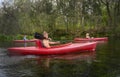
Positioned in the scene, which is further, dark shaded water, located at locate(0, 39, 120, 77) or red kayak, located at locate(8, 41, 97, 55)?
red kayak, located at locate(8, 41, 97, 55)

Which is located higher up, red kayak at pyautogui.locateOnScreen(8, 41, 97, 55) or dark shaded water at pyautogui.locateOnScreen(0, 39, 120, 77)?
red kayak at pyautogui.locateOnScreen(8, 41, 97, 55)

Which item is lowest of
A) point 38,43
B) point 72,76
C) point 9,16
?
point 72,76

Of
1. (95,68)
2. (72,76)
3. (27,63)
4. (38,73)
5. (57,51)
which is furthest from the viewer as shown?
(57,51)

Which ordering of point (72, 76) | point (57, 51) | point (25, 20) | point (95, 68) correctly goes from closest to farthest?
point (72, 76) → point (95, 68) → point (57, 51) → point (25, 20)

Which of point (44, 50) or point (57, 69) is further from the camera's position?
point (44, 50)

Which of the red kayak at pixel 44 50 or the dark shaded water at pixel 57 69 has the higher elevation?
the red kayak at pixel 44 50

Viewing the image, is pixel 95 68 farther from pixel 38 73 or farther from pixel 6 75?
pixel 6 75

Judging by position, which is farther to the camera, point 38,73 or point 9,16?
point 9,16

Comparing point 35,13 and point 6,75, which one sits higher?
point 35,13

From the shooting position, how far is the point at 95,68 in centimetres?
1220

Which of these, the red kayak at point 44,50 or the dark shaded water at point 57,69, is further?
the red kayak at point 44,50

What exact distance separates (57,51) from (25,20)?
27.3m

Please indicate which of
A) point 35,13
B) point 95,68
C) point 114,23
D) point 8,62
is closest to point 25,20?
point 35,13

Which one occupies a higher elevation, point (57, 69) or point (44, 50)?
point (44, 50)
